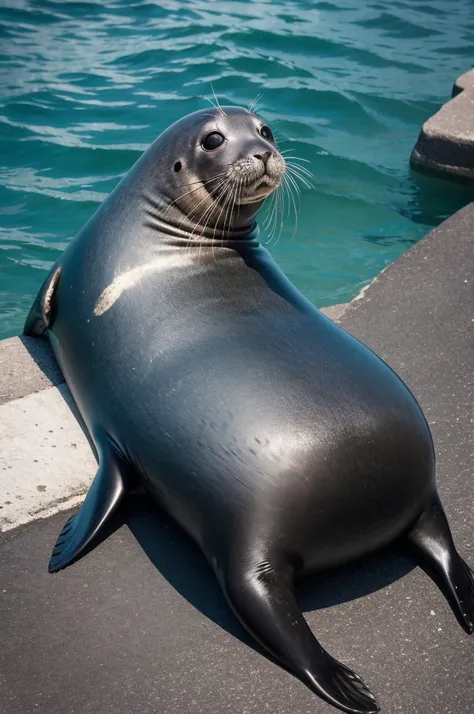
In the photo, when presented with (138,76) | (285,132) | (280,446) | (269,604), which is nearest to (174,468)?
(280,446)

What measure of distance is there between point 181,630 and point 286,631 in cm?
40

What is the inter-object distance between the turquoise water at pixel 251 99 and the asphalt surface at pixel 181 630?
3.51 meters

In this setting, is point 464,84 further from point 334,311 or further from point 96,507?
point 96,507

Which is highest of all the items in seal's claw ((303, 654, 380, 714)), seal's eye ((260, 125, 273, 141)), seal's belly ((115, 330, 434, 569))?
seal's eye ((260, 125, 273, 141))

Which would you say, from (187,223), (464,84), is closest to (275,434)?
(187,223)

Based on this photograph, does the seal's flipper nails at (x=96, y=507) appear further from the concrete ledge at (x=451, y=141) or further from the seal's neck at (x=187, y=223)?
the concrete ledge at (x=451, y=141)

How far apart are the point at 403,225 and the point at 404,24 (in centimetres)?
664

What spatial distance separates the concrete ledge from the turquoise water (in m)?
0.24

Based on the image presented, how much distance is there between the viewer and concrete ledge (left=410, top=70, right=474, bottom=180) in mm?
8008

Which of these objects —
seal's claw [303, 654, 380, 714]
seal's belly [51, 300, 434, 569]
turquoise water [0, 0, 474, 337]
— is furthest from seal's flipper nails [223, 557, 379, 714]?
turquoise water [0, 0, 474, 337]

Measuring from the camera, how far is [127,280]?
3.83m

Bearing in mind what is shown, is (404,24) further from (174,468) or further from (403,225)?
(174,468)

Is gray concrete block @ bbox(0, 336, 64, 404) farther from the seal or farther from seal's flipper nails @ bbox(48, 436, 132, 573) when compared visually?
seal's flipper nails @ bbox(48, 436, 132, 573)

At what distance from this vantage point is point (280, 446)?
3.20 meters
